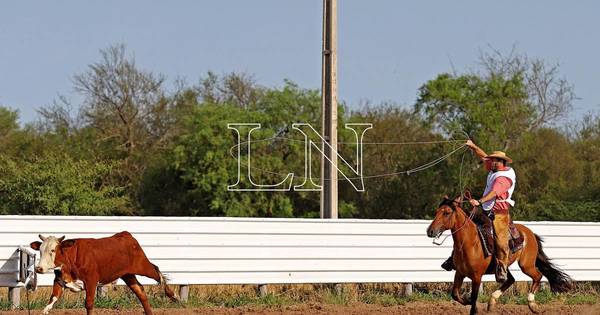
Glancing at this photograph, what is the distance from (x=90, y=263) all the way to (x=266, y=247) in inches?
187

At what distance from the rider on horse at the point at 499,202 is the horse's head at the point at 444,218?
1.98ft

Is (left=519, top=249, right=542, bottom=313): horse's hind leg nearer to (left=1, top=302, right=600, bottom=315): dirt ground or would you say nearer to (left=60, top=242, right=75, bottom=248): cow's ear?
(left=1, top=302, right=600, bottom=315): dirt ground

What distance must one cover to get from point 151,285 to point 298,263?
2458mm

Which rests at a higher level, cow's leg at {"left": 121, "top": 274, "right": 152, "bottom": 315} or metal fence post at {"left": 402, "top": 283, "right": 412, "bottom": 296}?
cow's leg at {"left": 121, "top": 274, "right": 152, "bottom": 315}

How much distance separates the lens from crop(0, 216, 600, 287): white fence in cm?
1672

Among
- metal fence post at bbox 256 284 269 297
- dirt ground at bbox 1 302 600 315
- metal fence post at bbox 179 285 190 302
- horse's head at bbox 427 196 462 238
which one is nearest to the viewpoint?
horse's head at bbox 427 196 462 238

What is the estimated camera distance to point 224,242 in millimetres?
18062

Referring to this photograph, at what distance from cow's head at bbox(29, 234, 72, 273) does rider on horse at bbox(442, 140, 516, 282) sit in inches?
215

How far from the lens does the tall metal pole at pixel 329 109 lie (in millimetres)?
21031

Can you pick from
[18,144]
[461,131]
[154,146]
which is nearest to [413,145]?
[461,131]

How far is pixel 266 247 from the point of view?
18.4 m

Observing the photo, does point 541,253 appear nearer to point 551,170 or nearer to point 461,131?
point 461,131

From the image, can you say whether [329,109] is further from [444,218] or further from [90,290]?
[90,290]

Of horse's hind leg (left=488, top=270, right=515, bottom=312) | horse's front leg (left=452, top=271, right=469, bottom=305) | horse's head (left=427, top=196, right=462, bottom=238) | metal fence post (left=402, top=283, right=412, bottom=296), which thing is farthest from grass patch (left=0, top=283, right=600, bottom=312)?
horse's head (left=427, top=196, right=462, bottom=238)
